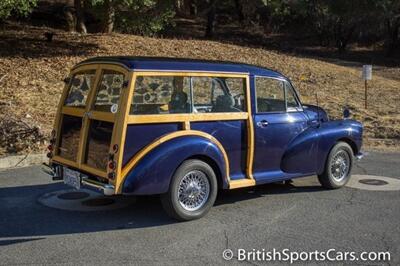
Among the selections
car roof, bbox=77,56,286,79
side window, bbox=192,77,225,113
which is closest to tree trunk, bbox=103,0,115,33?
car roof, bbox=77,56,286,79

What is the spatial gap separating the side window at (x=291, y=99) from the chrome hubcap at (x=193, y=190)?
6.10 ft

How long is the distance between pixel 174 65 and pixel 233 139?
1136 millimetres

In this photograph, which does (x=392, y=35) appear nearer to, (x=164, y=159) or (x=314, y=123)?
(x=314, y=123)

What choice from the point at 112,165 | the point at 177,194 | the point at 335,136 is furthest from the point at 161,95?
the point at 335,136

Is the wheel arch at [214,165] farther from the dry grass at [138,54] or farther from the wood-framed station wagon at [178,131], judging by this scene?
the dry grass at [138,54]

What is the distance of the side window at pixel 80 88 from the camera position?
21.6 ft

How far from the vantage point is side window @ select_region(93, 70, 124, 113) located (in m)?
6.19

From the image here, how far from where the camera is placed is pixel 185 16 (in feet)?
116

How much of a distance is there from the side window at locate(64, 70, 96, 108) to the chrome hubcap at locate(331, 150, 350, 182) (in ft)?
11.5

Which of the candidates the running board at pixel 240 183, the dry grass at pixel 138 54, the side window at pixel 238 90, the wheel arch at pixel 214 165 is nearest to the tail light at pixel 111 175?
the wheel arch at pixel 214 165

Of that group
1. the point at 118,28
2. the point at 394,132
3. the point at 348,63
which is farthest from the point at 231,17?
the point at 394,132

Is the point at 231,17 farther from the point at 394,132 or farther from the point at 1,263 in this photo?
the point at 1,263

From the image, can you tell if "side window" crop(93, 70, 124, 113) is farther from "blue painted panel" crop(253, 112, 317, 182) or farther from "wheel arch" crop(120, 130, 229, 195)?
"blue painted panel" crop(253, 112, 317, 182)

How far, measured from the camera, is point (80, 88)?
6766 mm
